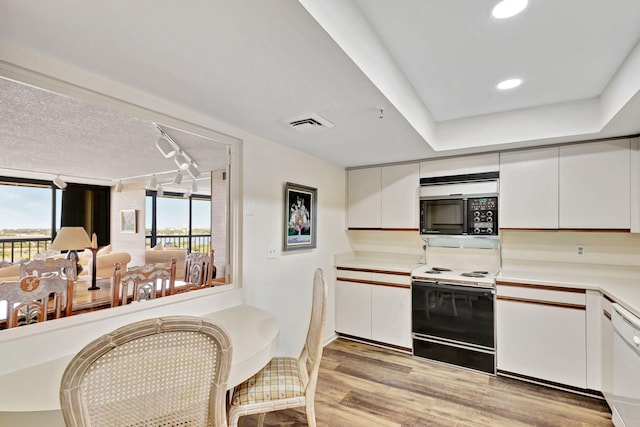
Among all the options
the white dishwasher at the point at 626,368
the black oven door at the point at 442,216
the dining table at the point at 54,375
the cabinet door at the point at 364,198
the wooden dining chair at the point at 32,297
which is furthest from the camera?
the cabinet door at the point at 364,198

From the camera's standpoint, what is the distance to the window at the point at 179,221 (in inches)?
79.3

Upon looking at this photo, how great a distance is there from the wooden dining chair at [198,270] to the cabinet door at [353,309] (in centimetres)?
174

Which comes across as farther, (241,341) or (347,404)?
(347,404)

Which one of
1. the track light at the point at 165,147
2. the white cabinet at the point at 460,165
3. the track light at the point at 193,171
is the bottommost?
the track light at the point at 193,171

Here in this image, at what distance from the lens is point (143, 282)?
1891 millimetres

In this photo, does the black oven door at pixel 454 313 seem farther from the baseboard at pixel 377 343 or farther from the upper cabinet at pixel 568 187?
the upper cabinet at pixel 568 187

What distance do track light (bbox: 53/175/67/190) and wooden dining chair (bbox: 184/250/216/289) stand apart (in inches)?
34.4

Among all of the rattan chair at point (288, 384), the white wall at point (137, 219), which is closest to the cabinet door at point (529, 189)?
the rattan chair at point (288, 384)

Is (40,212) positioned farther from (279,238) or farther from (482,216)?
(482,216)

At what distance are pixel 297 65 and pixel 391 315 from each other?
9.02 feet

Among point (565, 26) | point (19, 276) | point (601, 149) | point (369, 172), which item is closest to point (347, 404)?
point (19, 276)

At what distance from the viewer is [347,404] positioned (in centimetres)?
240

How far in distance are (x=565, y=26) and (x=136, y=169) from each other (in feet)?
8.11

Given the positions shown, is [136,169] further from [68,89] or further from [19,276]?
[19,276]
